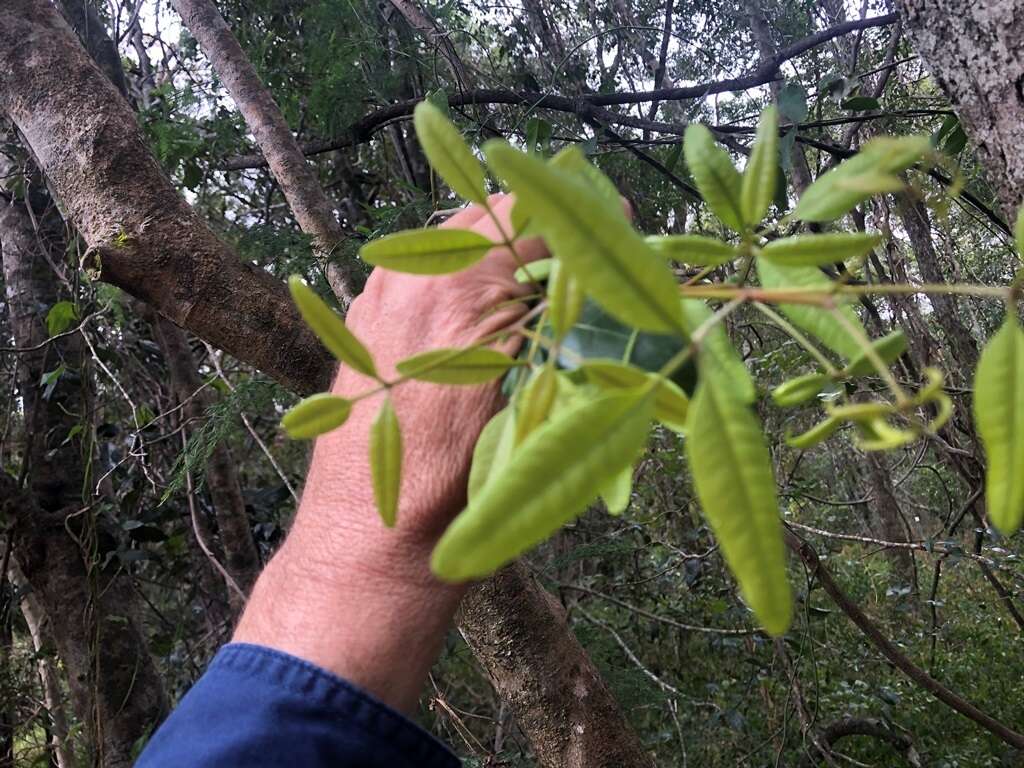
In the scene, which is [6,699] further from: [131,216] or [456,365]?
[456,365]

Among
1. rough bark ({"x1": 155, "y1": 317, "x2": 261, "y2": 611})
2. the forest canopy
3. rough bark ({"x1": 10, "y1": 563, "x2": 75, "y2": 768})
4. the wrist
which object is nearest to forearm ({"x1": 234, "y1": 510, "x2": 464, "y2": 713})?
the wrist

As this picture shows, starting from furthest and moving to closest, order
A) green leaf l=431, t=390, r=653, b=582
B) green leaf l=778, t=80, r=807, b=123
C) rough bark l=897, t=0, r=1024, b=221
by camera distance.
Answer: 1. green leaf l=778, t=80, r=807, b=123
2. rough bark l=897, t=0, r=1024, b=221
3. green leaf l=431, t=390, r=653, b=582

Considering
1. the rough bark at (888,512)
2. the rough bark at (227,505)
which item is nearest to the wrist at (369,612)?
the rough bark at (227,505)

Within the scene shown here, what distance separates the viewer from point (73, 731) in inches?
71.6

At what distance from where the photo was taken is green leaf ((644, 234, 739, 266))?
334mm

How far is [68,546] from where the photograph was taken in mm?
1841

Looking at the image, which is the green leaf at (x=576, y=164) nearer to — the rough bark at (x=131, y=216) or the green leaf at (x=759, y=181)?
the green leaf at (x=759, y=181)

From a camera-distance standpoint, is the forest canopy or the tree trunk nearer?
the forest canopy

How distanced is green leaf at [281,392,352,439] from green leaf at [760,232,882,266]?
0.63 feet

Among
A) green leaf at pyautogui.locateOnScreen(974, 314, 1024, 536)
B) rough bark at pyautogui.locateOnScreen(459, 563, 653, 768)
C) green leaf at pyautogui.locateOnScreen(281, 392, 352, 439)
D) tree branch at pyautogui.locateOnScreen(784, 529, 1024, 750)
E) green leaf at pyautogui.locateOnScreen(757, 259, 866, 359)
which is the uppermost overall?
green leaf at pyautogui.locateOnScreen(281, 392, 352, 439)

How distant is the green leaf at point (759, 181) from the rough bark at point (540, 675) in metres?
0.60

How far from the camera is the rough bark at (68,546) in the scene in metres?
1.78

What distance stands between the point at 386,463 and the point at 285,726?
311 millimetres

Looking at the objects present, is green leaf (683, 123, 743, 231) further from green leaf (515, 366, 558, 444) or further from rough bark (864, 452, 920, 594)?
rough bark (864, 452, 920, 594)
